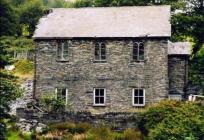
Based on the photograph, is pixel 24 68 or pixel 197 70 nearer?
pixel 197 70

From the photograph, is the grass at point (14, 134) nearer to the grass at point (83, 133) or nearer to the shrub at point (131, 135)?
the grass at point (83, 133)

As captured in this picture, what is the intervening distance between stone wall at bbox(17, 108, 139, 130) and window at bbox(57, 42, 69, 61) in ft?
21.7

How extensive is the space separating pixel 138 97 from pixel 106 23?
708 cm

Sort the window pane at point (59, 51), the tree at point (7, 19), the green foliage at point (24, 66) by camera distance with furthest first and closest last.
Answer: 1. the tree at point (7, 19)
2. the green foliage at point (24, 66)
3. the window pane at point (59, 51)

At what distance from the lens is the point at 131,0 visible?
7988 cm

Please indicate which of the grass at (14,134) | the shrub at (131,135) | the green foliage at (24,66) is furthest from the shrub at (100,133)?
the green foliage at (24,66)

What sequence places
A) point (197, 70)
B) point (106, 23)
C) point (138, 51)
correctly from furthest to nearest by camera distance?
point (197, 70)
point (106, 23)
point (138, 51)

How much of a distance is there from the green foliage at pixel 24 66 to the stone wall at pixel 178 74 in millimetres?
20441


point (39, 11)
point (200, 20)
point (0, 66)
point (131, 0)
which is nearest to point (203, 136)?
point (0, 66)

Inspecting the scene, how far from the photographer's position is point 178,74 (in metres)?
59.2

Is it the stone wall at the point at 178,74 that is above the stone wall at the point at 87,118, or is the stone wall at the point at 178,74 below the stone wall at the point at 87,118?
above

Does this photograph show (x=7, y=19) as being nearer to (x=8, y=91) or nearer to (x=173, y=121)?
(x=8, y=91)

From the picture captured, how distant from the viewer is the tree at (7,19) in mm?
85125

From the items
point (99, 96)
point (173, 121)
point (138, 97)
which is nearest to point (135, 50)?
point (138, 97)
